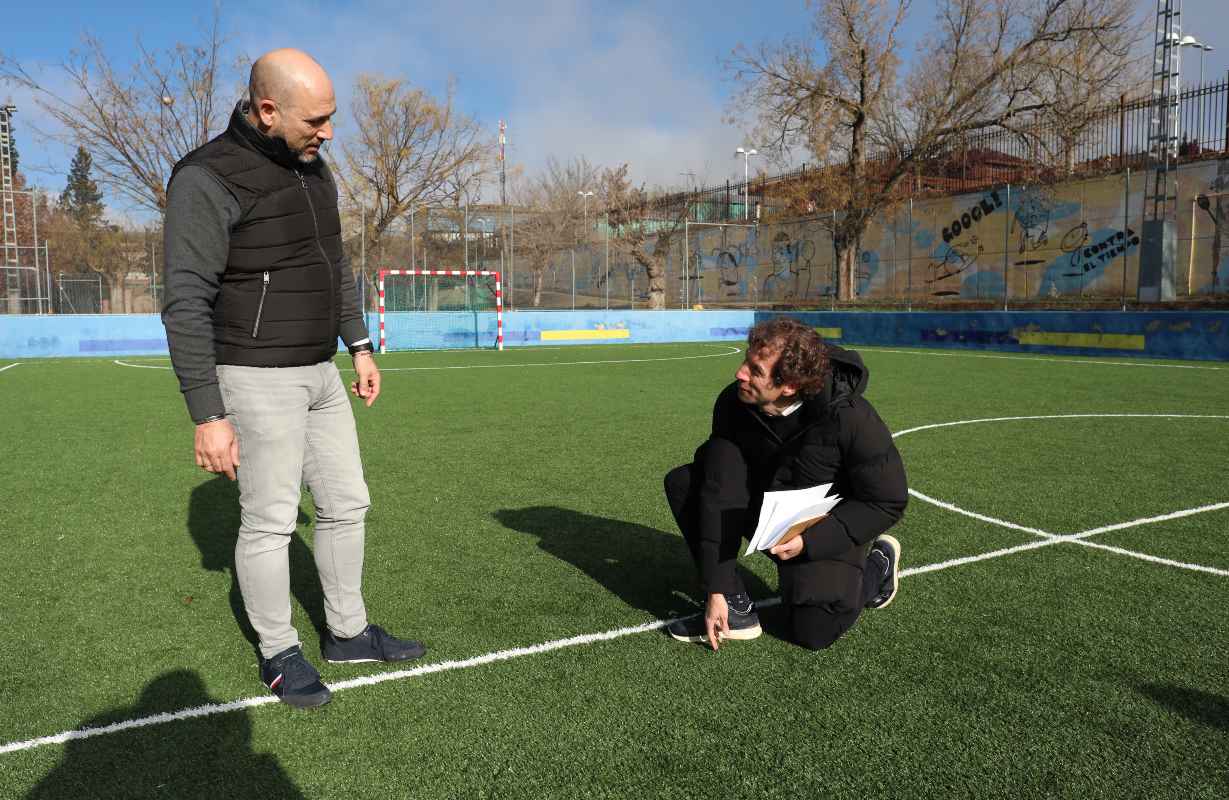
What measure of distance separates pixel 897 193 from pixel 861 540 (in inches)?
1142

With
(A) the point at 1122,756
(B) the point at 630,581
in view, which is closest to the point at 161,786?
(B) the point at 630,581

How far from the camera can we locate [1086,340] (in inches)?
747

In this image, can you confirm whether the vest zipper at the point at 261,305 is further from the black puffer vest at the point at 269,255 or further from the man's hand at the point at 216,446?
the man's hand at the point at 216,446

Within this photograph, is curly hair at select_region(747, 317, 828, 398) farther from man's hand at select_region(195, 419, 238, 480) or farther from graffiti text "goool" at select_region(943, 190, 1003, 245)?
graffiti text "goool" at select_region(943, 190, 1003, 245)

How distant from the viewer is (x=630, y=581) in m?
4.35

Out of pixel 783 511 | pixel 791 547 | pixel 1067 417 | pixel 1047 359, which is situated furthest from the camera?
pixel 1047 359

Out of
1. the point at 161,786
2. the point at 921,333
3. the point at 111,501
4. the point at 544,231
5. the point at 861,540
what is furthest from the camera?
the point at 544,231

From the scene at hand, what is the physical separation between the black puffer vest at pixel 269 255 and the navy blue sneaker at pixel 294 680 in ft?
3.47

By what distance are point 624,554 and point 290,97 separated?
290cm

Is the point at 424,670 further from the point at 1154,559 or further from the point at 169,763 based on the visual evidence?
the point at 1154,559

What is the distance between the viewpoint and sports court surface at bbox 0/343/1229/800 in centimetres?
262

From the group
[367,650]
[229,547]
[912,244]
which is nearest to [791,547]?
[367,650]

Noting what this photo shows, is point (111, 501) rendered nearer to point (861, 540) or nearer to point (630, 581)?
point (630, 581)

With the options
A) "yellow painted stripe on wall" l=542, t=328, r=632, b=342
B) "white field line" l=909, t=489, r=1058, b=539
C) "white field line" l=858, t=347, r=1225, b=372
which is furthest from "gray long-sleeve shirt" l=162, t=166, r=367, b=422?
"yellow painted stripe on wall" l=542, t=328, r=632, b=342
